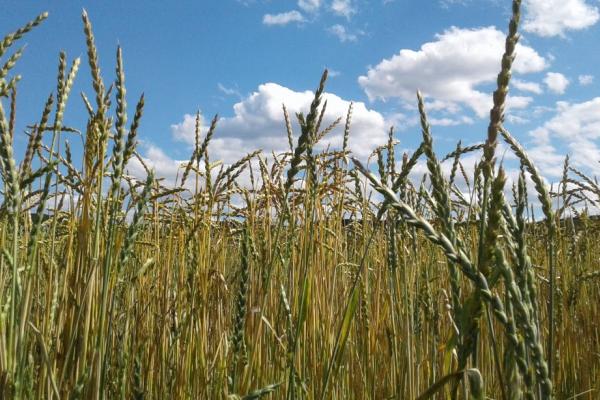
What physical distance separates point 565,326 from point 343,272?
1.15m

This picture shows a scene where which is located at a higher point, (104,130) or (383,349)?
(104,130)

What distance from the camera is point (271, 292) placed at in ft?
6.86

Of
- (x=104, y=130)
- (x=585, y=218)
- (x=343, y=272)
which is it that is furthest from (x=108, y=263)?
(x=585, y=218)

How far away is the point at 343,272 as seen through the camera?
2.40 m

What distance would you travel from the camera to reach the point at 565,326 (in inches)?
105

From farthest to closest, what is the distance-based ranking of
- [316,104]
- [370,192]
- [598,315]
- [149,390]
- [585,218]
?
[585,218] < [598,315] < [370,192] < [149,390] < [316,104]

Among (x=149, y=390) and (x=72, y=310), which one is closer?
(x=72, y=310)

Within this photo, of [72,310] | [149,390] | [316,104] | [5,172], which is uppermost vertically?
[316,104]

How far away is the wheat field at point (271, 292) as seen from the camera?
31.4 inches

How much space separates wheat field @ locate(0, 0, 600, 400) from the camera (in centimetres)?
80

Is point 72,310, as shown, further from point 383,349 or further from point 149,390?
point 383,349

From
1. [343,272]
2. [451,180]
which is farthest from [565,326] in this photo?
[451,180]

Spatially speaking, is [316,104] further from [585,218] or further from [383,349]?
[585,218]

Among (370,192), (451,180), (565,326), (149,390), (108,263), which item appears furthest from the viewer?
(565,326)
